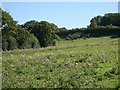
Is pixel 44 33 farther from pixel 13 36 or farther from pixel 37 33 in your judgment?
pixel 13 36

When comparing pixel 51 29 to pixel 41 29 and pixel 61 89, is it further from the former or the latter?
pixel 61 89

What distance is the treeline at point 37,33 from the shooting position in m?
63.4

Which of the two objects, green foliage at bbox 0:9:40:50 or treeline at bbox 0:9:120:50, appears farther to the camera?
treeline at bbox 0:9:120:50

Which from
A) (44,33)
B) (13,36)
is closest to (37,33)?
(44,33)

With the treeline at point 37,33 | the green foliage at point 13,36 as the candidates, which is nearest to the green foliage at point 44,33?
the treeline at point 37,33

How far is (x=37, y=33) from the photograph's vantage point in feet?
251

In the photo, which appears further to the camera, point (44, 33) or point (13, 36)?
point (44, 33)

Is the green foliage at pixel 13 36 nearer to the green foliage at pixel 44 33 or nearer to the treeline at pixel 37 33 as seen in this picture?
the treeline at pixel 37 33

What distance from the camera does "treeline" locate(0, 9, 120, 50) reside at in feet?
208

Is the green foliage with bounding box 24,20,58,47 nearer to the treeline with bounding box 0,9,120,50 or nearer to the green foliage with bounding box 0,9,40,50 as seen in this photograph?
the treeline with bounding box 0,9,120,50

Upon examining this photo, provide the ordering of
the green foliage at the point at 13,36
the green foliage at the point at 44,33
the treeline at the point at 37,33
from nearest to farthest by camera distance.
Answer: the green foliage at the point at 13,36, the treeline at the point at 37,33, the green foliage at the point at 44,33

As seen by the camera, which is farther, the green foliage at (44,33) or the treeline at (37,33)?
the green foliage at (44,33)

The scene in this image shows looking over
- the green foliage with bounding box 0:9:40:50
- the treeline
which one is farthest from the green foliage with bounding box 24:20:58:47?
the green foliage with bounding box 0:9:40:50

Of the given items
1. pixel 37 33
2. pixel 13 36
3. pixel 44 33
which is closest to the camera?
pixel 13 36
